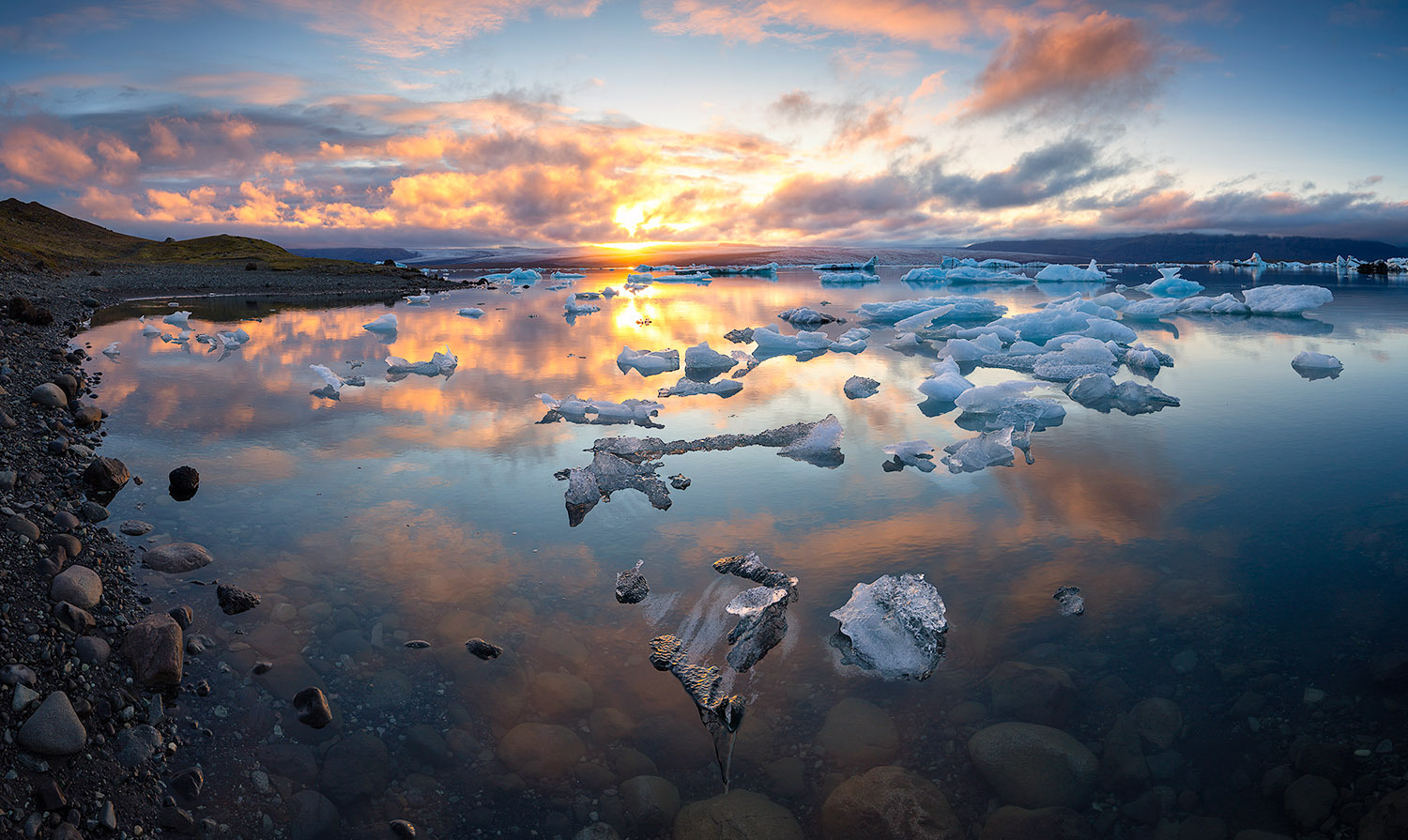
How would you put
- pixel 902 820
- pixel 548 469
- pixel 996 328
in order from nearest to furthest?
pixel 902 820 < pixel 548 469 < pixel 996 328

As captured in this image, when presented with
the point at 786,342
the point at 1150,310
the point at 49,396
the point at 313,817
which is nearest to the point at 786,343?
the point at 786,342

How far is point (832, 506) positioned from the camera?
17.0ft

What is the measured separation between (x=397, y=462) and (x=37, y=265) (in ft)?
108

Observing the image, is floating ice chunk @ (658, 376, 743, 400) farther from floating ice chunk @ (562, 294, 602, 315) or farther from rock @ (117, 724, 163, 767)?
floating ice chunk @ (562, 294, 602, 315)

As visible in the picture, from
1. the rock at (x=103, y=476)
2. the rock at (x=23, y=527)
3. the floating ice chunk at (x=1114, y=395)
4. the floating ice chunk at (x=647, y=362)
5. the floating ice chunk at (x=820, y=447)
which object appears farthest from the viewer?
the floating ice chunk at (x=647, y=362)

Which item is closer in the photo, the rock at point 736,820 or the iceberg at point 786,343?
the rock at point 736,820

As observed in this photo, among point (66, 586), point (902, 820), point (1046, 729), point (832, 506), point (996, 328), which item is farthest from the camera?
point (996, 328)

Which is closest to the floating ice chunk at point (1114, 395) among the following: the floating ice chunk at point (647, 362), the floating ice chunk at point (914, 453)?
the floating ice chunk at point (914, 453)

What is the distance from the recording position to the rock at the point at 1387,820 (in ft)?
7.60

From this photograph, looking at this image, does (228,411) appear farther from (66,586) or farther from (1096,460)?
(1096,460)

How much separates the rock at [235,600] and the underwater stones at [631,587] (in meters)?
1.94

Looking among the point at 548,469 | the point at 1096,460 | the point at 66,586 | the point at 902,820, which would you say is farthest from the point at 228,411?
the point at 1096,460

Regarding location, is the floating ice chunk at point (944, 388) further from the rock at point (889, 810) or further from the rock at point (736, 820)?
the rock at point (736, 820)

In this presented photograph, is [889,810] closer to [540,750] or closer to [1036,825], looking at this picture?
[1036,825]
